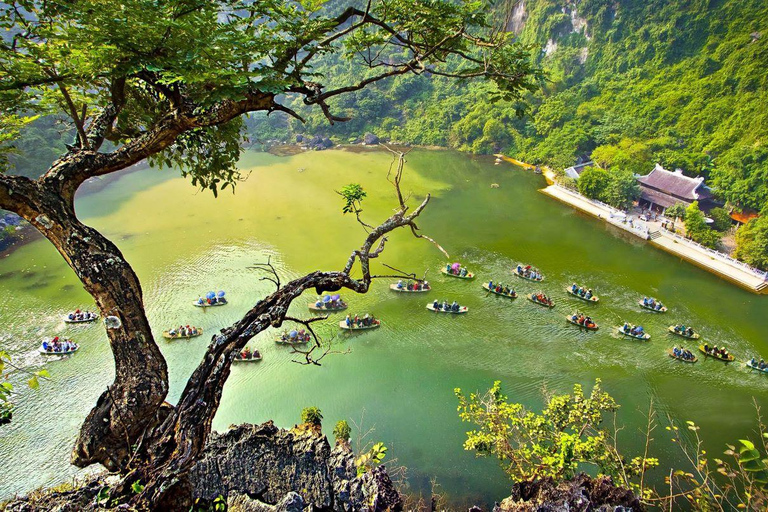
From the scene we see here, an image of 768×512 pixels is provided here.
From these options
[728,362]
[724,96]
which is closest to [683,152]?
[724,96]

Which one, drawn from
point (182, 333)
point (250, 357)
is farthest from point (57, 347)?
point (250, 357)

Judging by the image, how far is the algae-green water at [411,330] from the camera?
10.4 metres

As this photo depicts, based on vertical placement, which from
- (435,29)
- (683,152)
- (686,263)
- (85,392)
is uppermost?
(435,29)

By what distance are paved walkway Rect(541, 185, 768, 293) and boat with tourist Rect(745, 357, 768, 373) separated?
4.93 m

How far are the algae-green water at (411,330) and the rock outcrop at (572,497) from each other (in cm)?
530

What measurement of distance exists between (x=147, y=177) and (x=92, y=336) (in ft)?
55.4

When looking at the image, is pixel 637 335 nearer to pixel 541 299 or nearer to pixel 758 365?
pixel 541 299

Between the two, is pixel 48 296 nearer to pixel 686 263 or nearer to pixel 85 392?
pixel 85 392

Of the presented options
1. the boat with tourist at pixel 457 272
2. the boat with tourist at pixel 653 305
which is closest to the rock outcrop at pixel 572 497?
the boat with tourist at pixel 457 272

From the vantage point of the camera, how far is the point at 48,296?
1475 cm

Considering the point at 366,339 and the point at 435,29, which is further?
the point at 366,339

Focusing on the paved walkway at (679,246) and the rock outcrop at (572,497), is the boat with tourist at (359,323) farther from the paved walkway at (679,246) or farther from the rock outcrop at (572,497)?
the paved walkway at (679,246)

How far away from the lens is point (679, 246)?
733 inches

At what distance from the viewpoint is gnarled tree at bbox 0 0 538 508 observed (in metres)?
2.31
